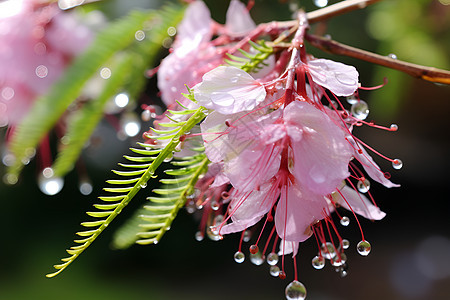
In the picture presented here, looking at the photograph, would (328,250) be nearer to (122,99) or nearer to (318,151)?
(318,151)

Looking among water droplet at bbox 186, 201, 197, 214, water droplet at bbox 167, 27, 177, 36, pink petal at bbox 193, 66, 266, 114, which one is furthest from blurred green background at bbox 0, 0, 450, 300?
pink petal at bbox 193, 66, 266, 114

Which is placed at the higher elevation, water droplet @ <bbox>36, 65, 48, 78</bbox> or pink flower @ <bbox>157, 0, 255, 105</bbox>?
pink flower @ <bbox>157, 0, 255, 105</bbox>

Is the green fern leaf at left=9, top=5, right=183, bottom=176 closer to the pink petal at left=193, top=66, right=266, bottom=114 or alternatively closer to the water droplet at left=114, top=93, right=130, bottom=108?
the water droplet at left=114, top=93, right=130, bottom=108

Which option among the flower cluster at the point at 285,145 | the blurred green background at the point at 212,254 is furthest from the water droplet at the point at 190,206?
the blurred green background at the point at 212,254

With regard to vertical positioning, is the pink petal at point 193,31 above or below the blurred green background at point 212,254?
above

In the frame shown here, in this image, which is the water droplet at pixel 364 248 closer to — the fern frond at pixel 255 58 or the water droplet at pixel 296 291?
the water droplet at pixel 296 291

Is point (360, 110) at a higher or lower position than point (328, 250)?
higher

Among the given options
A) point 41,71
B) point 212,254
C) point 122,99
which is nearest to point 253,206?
point 122,99
